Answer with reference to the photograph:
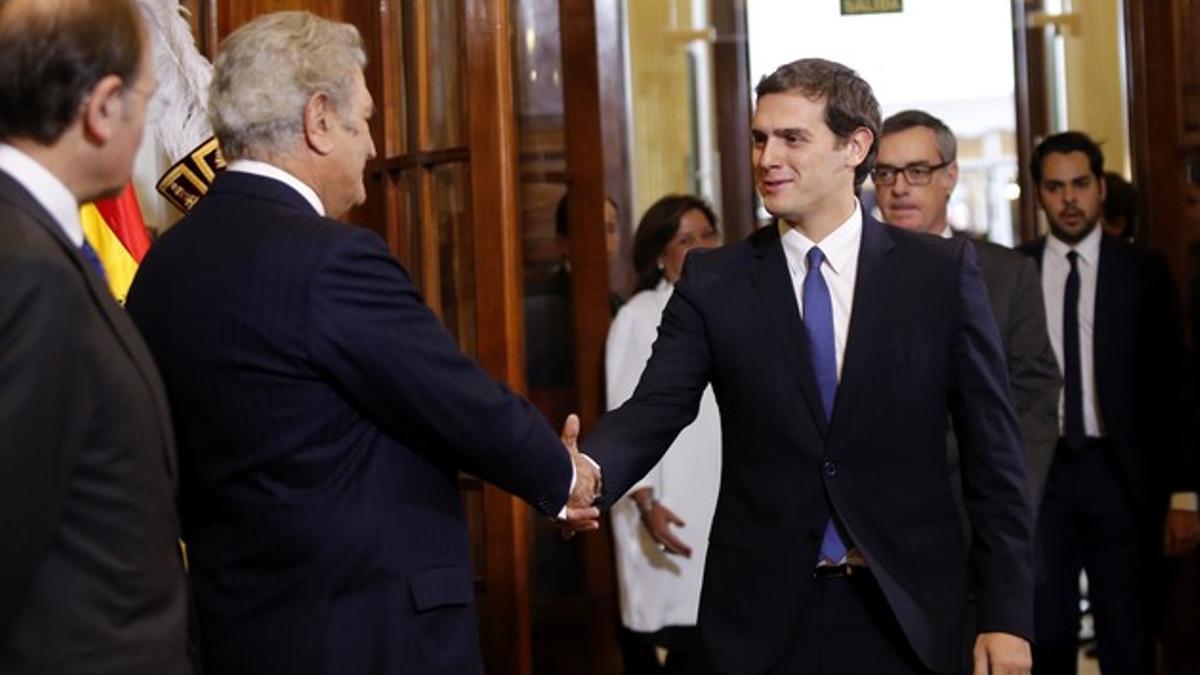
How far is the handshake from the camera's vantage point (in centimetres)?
284

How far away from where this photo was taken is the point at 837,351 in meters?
3.00

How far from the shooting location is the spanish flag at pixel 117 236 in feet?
11.4

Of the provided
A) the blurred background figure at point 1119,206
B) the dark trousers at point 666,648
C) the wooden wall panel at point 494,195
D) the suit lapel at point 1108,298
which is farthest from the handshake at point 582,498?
the blurred background figure at point 1119,206

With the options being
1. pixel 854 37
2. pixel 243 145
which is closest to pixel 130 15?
pixel 243 145

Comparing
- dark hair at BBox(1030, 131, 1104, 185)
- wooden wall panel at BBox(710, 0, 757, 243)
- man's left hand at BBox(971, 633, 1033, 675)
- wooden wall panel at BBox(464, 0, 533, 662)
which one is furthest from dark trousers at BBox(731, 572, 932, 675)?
wooden wall panel at BBox(710, 0, 757, 243)

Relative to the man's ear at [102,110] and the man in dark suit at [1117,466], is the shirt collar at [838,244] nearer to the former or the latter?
the man's ear at [102,110]

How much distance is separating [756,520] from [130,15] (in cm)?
138

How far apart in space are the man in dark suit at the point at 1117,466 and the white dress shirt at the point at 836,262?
82.7 inches

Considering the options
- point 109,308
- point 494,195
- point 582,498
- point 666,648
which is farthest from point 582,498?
point 666,648

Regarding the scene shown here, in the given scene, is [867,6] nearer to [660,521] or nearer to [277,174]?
[660,521]

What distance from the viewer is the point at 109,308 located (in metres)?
2.05

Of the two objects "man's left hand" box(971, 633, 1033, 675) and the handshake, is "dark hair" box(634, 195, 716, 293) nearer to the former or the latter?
the handshake

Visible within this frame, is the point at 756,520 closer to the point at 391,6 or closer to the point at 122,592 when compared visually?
the point at 122,592

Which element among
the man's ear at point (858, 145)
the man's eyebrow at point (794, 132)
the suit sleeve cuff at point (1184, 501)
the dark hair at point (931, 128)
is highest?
the dark hair at point (931, 128)
